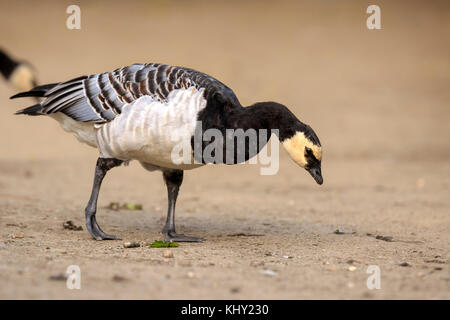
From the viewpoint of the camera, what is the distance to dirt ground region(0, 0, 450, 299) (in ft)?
17.0

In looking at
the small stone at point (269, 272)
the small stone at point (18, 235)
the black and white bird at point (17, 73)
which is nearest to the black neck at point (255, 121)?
the small stone at point (269, 272)

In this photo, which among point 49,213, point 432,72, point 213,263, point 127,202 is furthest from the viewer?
point 432,72

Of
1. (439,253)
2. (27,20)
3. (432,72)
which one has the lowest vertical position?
(439,253)

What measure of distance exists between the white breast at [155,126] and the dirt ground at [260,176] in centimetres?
88

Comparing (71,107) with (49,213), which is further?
(49,213)

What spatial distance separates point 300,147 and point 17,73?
549 centimetres

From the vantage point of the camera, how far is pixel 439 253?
6277mm

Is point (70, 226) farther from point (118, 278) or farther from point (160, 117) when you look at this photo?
point (118, 278)

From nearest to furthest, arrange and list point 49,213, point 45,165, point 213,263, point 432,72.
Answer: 1. point 213,263
2. point 49,213
3. point 45,165
4. point 432,72

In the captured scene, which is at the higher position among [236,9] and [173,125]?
[236,9]

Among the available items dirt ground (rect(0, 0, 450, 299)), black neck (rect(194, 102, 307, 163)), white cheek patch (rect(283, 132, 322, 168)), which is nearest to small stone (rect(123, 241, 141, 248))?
dirt ground (rect(0, 0, 450, 299))

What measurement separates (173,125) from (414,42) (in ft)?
51.0

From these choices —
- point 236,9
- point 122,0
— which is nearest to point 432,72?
point 236,9

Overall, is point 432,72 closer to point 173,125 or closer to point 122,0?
point 122,0
